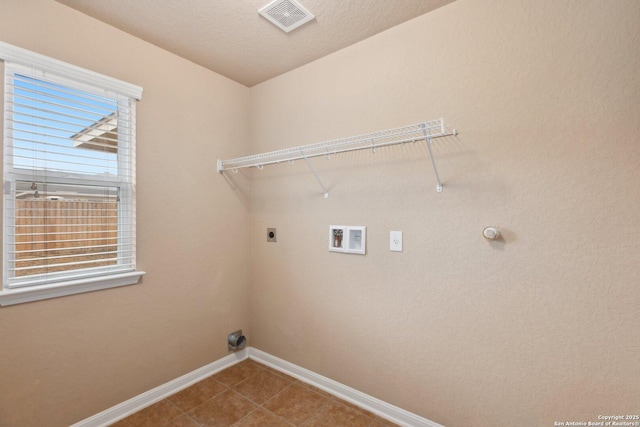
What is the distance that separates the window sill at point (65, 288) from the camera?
144cm

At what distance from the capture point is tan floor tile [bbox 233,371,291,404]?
6.58ft

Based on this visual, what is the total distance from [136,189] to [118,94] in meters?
0.59

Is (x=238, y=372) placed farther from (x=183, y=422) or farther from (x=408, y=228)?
(x=408, y=228)

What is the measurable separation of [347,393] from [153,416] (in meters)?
1.23

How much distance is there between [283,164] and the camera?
91.9 inches

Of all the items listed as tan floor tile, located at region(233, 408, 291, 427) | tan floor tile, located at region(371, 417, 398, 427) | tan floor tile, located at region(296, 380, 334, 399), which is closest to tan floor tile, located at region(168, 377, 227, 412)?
tan floor tile, located at region(233, 408, 291, 427)

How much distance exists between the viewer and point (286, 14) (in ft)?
5.48

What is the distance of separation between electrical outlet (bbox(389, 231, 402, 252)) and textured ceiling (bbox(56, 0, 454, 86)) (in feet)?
4.18

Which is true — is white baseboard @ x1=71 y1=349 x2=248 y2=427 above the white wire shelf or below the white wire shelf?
below

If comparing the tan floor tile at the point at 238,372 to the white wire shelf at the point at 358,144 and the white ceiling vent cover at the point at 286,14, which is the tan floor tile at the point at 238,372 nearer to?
the white wire shelf at the point at 358,144

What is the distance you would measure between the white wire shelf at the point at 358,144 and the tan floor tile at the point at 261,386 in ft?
4.68

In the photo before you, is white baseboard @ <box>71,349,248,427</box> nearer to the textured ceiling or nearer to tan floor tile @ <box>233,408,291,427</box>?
tan floor tile @ <box>233,408,291,427</box>

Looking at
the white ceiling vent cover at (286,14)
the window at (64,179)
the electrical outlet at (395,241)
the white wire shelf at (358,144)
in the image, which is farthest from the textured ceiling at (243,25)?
the electrical outlet at (395,241)

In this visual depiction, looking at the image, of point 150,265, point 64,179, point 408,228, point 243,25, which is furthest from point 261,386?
point 243,25
